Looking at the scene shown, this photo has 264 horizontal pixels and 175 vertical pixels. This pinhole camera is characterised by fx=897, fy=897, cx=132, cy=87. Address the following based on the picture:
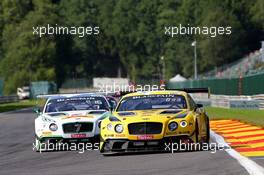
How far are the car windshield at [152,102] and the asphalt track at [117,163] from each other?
1222 millimetres

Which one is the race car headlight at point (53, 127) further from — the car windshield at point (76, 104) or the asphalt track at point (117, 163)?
the car windshield at point (76, 104)

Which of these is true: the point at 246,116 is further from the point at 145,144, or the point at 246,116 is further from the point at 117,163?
the point at 117,163

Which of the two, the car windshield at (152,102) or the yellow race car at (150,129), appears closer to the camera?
the yellow race car at (150,129)

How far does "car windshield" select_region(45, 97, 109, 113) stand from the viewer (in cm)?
2141

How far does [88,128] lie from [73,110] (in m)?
1.54

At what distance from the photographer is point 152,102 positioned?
1878cm

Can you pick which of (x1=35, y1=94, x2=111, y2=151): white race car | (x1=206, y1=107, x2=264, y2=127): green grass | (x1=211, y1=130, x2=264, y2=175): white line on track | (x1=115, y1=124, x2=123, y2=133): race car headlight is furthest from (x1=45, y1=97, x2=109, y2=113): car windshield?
(x1=206, y1=107, x2=264, y2=127): green grass

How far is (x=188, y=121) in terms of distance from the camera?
1730 centimetres

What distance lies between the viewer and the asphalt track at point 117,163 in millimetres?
14031

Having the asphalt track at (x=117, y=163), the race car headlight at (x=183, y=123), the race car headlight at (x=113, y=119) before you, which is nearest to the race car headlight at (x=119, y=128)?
the race car headlight at (x=113, y=119)

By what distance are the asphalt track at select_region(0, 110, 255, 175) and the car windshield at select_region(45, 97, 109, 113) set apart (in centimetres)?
208

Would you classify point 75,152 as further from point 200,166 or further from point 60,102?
point 200,166

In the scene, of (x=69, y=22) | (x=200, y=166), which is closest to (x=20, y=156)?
(x=200, y=166)

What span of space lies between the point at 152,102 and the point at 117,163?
318cm
